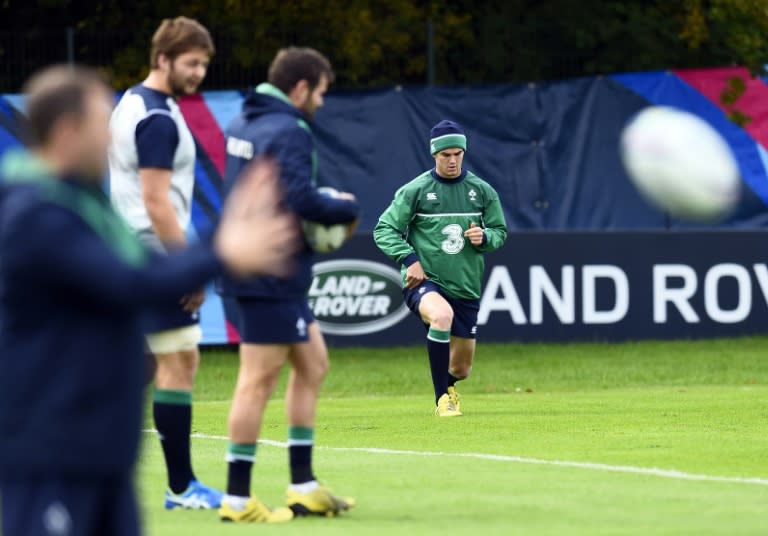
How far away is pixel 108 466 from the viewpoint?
16.2ft

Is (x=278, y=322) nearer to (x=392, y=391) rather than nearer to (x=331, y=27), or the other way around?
(x=392, y=391)

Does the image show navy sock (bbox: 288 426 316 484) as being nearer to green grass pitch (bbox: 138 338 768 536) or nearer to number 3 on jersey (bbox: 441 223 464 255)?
green grass pitch (bbox: 138 338 768 536)

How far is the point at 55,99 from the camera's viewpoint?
4.80 meters

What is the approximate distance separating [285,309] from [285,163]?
26.1 inches

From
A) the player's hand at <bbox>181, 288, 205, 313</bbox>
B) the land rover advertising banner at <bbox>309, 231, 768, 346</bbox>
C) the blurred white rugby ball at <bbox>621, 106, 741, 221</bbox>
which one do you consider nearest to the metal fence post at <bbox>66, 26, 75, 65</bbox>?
the land rover advertising banner at <bbox>309, 231, 768, 346</bbox>

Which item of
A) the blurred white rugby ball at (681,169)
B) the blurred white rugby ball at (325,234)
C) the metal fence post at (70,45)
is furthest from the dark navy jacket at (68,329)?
the metal fence post at (70,45)

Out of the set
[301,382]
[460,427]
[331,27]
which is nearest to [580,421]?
[460,427]

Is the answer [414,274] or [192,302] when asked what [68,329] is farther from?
[414,274]

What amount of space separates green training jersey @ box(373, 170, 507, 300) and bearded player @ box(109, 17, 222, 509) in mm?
5711

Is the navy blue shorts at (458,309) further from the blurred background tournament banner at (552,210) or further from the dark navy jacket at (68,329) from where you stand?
the dark navy jacket at (68,329)

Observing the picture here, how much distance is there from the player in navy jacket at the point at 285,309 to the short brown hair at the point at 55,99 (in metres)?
2.95

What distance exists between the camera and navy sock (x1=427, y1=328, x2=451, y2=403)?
1402 cm

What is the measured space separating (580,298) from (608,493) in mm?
13126

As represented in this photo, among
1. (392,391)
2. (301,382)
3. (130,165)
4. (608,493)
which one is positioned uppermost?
(130,165)
